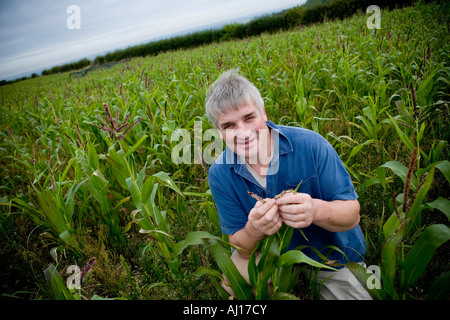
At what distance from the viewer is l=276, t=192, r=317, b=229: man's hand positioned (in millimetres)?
932

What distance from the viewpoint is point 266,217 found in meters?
0.94

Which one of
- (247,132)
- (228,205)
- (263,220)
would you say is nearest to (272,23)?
(247,132)

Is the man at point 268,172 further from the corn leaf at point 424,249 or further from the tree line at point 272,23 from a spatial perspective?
the tree line at point 272,23

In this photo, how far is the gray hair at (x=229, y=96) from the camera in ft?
4.20

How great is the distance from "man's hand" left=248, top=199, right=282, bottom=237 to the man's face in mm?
377

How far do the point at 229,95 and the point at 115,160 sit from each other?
0.97 metres

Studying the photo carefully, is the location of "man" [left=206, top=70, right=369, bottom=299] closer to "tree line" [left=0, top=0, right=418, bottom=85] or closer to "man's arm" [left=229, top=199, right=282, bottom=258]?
"man's arm" [left=229, top=199, right=282, bottom=258]

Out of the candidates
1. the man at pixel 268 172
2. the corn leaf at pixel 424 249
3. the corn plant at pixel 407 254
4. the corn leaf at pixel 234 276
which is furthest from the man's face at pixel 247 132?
the corn leaf at pixel 424 249

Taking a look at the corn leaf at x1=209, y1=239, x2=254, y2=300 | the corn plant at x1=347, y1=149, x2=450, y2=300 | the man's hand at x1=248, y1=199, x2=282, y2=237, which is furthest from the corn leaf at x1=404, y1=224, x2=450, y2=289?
the corn leaf at x1=209, y1=239, x2=254, y2=300

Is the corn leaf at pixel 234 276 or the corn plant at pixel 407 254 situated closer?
the corn plant at pixel 407 254

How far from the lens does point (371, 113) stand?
7.48 ft

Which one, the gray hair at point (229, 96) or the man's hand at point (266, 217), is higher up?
the gray hair at point (229, 96)
